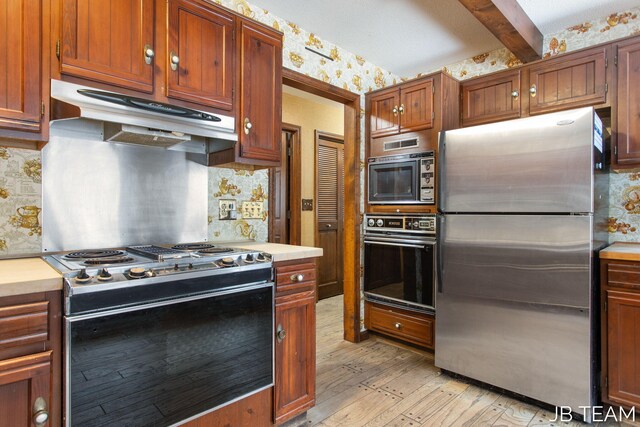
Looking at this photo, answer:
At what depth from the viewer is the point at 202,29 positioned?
6.24 ft

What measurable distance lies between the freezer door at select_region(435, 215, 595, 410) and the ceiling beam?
126cm

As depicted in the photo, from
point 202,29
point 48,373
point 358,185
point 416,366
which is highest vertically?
point 202,29

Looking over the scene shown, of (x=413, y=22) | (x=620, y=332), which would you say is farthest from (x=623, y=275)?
(x=413, y=22)

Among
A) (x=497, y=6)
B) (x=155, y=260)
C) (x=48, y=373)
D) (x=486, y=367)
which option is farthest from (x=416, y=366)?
(x=497, y=6)

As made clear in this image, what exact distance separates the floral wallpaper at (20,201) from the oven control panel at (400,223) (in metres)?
2.33

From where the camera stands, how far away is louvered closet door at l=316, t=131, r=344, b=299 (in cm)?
474

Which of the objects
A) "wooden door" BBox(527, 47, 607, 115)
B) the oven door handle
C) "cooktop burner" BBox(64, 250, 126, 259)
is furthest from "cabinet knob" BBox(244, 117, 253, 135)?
"wooden door" BBox(527, 47, 607, 115)

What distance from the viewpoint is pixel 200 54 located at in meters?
1.90

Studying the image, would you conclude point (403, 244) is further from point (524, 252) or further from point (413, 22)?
point (413, 22)

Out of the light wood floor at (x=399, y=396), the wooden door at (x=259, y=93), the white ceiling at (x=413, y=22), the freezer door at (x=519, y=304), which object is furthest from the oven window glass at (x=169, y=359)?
the white ceiling at (x=413, y=22)

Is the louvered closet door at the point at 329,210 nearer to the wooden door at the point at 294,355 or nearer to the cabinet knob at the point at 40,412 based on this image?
the wooden door at the point at 294,355

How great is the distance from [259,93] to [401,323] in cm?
212

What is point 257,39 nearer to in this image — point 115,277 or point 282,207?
point 115,277

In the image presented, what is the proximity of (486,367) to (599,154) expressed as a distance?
1480 mm
